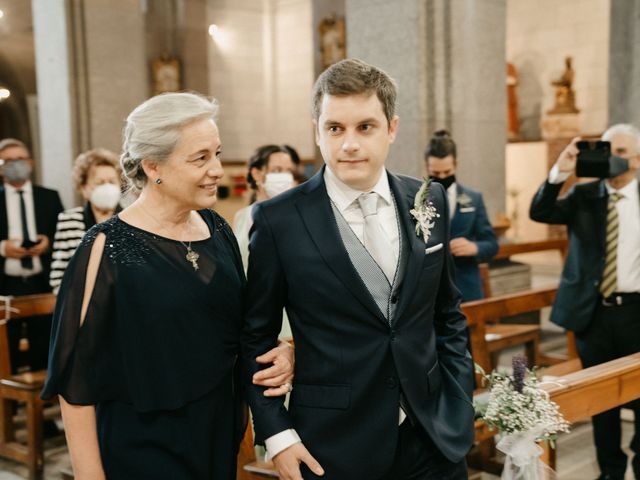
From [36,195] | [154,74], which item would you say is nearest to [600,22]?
[154,74]

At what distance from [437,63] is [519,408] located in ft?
16.4

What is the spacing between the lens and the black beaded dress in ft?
6.73

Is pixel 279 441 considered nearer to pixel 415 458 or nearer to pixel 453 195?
pixel 415 458

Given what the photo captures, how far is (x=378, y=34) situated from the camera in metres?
6.86

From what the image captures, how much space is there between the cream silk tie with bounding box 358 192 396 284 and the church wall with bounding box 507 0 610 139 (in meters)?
13.8

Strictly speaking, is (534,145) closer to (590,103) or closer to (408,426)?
(590,103)

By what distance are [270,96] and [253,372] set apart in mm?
16738

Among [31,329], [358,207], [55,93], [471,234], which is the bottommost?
[31,329]

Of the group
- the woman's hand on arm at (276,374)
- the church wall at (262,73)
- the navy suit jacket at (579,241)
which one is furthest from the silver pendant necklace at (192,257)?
the church wall at (262,73)

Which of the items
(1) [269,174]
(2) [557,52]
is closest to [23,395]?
(1) [269,174]

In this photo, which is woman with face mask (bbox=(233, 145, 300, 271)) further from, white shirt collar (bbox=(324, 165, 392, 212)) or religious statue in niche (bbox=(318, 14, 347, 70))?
religious statue in niche (bbox=(318, 14, 347, 70))

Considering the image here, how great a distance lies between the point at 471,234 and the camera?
16.1 feet

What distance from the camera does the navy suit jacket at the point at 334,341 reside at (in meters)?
1.97

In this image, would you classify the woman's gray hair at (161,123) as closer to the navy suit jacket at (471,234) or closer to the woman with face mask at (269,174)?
the woman with face mask at (269,174)
